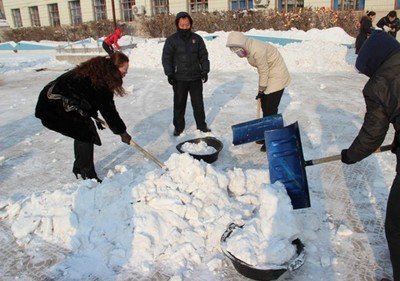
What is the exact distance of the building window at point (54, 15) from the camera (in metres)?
27.1

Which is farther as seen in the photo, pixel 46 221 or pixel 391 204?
pixel 46 221

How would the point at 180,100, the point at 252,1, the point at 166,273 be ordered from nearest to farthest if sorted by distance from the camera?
1. the point at 166,273
2. the point at 180,100
3. the point at 252,1

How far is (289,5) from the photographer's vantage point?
59.8 feet

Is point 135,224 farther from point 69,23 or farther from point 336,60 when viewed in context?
point 69,23

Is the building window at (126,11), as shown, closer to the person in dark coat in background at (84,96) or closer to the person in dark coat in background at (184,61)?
the person in dark coat in background at (184,61)

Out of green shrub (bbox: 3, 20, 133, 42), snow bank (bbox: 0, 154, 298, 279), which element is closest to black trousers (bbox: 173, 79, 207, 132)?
snow bank (bbox: 0, 154, 298, 279)

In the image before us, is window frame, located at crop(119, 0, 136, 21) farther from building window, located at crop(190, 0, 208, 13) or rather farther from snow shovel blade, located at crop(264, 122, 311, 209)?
snow shovel blade, located at crop(264, 122, 311, 209)

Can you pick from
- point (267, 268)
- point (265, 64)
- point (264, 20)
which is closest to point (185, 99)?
point (265, 64)

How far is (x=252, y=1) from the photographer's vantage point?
19.2 metres

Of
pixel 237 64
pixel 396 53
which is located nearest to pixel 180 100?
pixel 396 53

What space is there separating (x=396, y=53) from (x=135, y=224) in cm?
226

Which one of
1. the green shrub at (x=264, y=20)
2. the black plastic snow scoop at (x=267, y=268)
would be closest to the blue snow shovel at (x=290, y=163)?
the black plastic snow scoop at (x=267, y=268)

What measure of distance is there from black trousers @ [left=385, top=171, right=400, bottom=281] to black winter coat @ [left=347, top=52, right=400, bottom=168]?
128 mm

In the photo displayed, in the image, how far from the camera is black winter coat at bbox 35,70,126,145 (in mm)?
3495
